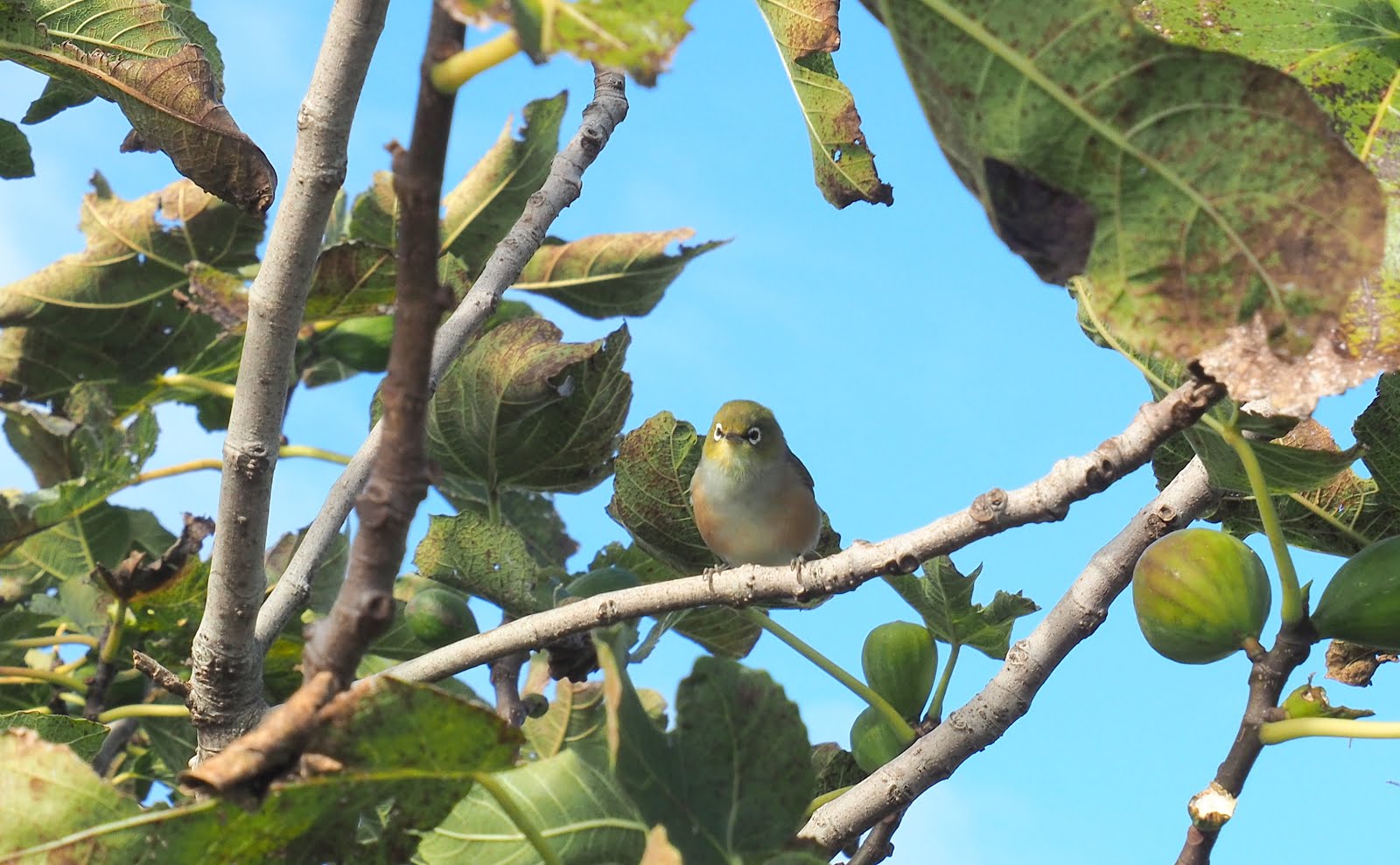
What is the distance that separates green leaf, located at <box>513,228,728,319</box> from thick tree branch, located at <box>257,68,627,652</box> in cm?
56

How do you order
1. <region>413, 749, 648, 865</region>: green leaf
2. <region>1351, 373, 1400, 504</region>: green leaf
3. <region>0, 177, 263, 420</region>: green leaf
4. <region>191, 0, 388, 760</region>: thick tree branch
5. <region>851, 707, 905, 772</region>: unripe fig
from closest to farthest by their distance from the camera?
<region>413, 749, 648, 865</region>: green leaf → <region>191, 0, 388, 760</region>: thick tree branch → <region>1351, 373, 1400, 504</region>: green leaf → <region>851, 707, 905, 772</region>: unripe fig → <region>0, 177, 263, 420</region>: green leaf

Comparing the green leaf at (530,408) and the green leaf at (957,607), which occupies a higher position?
the green leaf at (530,408)

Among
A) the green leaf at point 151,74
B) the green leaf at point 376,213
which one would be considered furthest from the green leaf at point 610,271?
the green leaf at point 151,74

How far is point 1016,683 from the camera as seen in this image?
2248 mm

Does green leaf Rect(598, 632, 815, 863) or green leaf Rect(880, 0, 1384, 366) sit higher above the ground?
green leaf Rect(880, 0, 1384, 366)

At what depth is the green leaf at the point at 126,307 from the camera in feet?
12.2

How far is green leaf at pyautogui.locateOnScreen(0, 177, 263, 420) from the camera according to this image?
12.2 ft

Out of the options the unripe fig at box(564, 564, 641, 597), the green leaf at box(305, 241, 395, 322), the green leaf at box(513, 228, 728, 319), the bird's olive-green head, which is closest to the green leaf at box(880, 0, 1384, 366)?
the unripe fig at box(564, 564, 641, 597)

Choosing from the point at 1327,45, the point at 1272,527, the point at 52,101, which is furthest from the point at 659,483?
the point at 52,101

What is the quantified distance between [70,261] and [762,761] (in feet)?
10.0

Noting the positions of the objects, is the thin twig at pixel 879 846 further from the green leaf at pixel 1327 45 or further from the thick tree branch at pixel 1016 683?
the green leaf at pixel 1327 45

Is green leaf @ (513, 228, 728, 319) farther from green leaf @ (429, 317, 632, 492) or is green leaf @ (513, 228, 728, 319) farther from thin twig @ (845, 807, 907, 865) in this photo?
thin twig @ (845, 807, 907, 865)

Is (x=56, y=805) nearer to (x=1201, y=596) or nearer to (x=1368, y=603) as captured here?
(x=1201, y=596)

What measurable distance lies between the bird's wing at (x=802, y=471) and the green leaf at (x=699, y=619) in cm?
157
